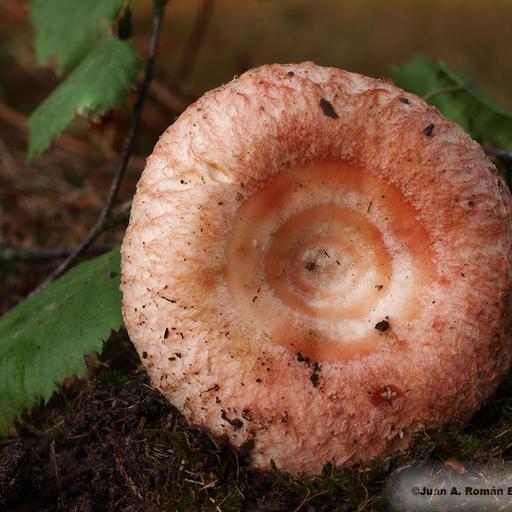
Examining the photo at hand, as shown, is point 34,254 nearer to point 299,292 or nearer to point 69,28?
point 69,28

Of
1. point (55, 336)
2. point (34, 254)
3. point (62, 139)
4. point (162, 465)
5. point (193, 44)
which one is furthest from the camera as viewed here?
point (193, 44)

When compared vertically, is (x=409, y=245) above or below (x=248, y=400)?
above

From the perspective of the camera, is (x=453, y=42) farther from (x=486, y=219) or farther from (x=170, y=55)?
(x=486, y=219)

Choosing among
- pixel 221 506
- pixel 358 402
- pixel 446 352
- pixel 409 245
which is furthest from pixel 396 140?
pixel 221 506

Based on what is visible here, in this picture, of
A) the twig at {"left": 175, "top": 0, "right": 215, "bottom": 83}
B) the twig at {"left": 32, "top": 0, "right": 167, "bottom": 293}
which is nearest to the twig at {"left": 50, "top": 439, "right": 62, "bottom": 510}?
the twig at {"left": 32, "top": 0, "right": 167, "bottom": 293}

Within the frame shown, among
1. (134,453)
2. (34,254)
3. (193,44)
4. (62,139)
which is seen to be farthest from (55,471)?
(193,44)

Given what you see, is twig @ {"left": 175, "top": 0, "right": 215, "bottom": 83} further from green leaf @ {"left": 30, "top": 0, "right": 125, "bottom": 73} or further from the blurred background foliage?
green leaf @ {"left": 30, "top": 0, "right": 125, "bottom": 73}
